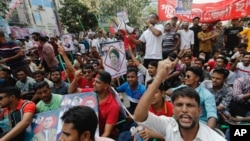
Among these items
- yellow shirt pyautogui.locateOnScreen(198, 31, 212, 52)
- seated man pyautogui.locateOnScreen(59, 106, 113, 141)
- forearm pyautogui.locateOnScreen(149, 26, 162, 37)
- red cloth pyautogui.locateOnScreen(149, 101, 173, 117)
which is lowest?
yellow shirt pyautogui.locateOnScreen(198, 31, 212, 52)

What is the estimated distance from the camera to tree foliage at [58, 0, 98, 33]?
2023 cm

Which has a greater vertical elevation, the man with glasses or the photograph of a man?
the man with glasses

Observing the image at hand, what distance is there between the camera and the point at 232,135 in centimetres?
276

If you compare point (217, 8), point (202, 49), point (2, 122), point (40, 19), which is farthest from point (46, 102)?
point (40, 19)

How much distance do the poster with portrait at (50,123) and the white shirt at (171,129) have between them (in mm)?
1043

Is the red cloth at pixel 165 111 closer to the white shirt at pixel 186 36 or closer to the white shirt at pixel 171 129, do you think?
the white shirt at pixel 171 129

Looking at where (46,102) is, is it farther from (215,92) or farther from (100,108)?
(215,92)

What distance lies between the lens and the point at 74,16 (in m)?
20.7

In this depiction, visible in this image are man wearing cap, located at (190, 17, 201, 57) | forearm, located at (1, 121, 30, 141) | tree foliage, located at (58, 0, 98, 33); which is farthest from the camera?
tree foliage, located at (58, 0, 98, 33)

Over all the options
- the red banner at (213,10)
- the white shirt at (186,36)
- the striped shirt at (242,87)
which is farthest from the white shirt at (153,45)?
the red banner at (213,10)

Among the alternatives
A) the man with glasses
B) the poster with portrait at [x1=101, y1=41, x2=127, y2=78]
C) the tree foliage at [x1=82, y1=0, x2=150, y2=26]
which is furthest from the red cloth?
the tree foliage at [x1=82, y1=0, x2=150, y2=26]

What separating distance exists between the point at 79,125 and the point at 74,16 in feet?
63.3

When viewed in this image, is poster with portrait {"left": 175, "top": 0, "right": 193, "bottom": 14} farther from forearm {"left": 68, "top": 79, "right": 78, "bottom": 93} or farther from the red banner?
forearm {"left": 68, "top": 79, "right": 78, "bottom": 93}

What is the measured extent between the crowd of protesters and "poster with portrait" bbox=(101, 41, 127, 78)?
0.16 meters
